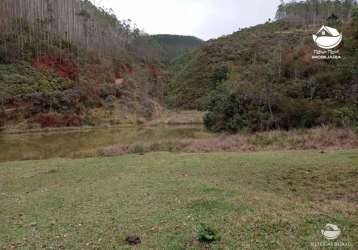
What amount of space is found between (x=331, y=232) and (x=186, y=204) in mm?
3239

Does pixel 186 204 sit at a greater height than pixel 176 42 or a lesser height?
lesser

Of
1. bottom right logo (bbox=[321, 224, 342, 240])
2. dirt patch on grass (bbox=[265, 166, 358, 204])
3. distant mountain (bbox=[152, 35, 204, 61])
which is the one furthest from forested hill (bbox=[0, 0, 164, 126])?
distant mountain (bbox=[152, 35, 204, 61])

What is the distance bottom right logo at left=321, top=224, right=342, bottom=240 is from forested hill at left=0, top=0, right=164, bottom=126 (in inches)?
1757

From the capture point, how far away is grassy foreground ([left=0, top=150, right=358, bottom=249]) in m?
5.44

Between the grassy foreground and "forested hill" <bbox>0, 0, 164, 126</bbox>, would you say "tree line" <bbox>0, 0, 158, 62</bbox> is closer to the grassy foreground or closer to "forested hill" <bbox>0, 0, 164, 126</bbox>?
"forested hill" <bbox>0, 0, 164, 126</bbox>

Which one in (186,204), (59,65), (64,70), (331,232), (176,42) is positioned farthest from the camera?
(176,42)

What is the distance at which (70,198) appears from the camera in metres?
8.91

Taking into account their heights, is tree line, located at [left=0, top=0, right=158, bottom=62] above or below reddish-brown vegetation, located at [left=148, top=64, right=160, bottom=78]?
above

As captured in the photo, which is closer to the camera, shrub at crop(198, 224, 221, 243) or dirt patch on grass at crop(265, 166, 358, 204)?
shrub at crop(198, 224, 221, 243)

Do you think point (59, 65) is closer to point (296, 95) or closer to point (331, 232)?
point (296, 95)

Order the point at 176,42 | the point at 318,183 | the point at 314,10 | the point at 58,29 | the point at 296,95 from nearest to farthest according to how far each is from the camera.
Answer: the point at 318,183, the point at 296,95, the point at 58,29, the point at 314,10, the point at 176,42

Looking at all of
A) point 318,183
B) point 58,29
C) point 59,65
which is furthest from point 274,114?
point 58,29

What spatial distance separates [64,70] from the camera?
194 ft

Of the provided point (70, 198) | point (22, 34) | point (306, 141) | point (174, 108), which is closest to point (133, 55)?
point (174, 108)
